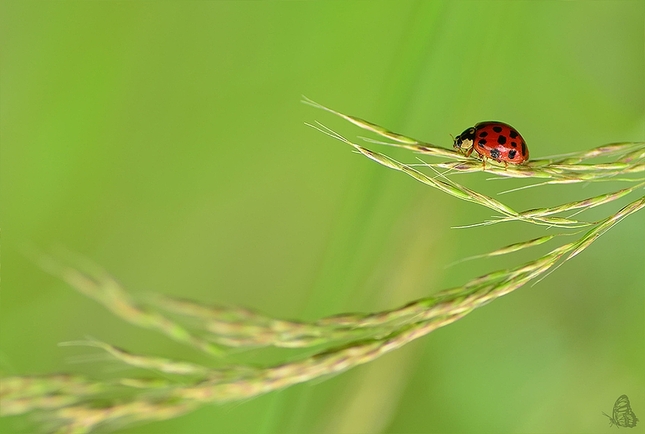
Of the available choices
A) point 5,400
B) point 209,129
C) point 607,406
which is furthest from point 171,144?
point 607,406

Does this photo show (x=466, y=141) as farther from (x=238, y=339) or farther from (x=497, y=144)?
(x=238, y=339)

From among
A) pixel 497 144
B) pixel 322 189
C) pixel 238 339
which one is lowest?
pixel 238 339

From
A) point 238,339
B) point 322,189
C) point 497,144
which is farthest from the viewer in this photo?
point 322,189

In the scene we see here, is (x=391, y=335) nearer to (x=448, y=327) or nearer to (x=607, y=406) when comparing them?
(x=448, y=327)

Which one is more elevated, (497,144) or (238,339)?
(497,144)

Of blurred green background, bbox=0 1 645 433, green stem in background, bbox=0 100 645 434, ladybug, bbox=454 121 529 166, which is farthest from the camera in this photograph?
blurred green background, bbox=0 1 645 433

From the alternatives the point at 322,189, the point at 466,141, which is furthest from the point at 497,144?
the point at 322,189

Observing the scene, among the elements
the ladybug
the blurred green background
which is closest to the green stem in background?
the ladybug

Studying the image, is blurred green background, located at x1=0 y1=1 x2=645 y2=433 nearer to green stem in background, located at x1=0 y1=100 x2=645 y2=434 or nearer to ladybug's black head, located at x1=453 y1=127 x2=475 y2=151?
ladybug's black head, located at x1=453 y1=127 x2=475 y2=151
